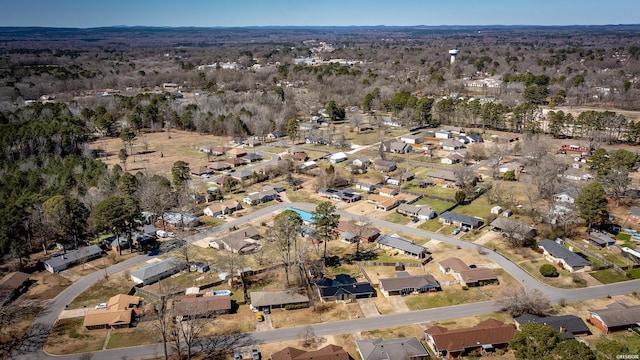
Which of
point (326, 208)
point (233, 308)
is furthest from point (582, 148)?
point (233, 308)

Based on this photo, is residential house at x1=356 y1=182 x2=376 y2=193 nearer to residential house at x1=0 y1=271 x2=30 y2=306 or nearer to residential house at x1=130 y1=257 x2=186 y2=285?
Result: residential house at x1=130 y1=257 x2=186 y2=285

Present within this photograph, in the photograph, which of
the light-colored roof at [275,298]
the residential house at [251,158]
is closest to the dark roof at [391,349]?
the light-colored roof at [275,298]

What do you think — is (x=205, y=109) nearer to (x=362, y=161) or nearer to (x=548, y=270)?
(x=362, y=161)

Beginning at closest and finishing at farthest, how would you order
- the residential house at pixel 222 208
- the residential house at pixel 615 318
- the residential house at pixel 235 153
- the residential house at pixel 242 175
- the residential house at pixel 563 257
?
1. the residential house at pixel 615 318
2. the residential house at pixel 563 257
3. the residential house at pixel 222 208
4. the residential house at pixel 242 175
5. the residential house at pixel 235 153

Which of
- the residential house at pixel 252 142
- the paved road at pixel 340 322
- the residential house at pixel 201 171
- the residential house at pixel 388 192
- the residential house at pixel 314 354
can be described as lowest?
the paved road at pixel 340 322

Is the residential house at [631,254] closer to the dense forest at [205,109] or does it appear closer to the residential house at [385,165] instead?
the residential house at [385,165]

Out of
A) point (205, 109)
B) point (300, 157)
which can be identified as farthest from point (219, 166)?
point (205, 109)

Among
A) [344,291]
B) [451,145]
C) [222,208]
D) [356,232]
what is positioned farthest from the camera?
[451,145]
